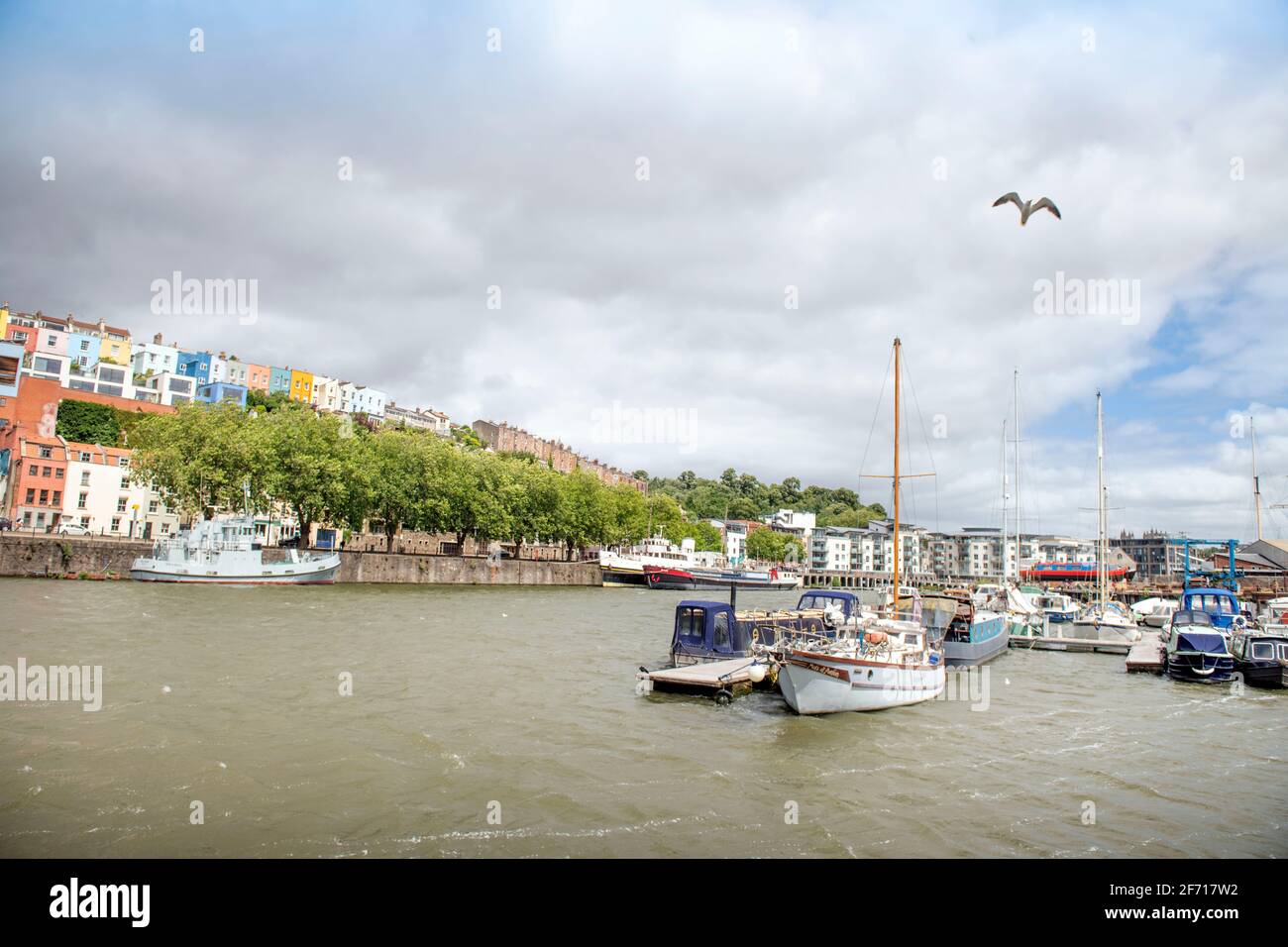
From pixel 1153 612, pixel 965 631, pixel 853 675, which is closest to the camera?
pixel 853 675

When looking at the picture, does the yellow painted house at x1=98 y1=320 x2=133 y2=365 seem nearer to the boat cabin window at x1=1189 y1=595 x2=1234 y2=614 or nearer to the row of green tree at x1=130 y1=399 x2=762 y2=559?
the row of green tree at x1=130 y1=399 x2=762 y2=559

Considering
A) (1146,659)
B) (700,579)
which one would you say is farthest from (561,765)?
(700,579)

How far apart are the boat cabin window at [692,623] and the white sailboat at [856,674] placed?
5.28m

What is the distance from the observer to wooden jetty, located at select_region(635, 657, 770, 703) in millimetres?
23016

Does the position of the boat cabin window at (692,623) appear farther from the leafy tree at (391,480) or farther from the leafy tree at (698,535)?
the leafy tree at (698,535)

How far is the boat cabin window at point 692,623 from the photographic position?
92.9ft

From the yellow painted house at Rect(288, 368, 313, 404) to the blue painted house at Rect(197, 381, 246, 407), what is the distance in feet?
86.2

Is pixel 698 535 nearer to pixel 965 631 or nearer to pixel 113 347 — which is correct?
pixel 113 347

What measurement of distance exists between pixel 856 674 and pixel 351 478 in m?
61.5

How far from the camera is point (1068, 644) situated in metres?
47.5

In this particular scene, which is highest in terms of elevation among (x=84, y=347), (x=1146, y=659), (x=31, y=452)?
(x=84, y=347)
